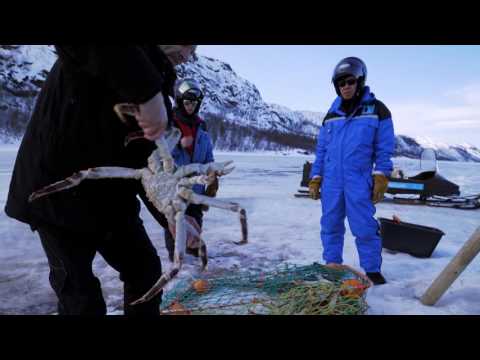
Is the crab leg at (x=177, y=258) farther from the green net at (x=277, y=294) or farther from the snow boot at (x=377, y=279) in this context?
the snow boot at (x=377, y=279)

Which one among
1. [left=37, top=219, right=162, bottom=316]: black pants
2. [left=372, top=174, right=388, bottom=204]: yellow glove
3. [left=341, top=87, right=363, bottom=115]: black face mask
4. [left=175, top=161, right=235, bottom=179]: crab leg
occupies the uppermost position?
[left=341, top=87, right=363, bottom=115]: black face mask

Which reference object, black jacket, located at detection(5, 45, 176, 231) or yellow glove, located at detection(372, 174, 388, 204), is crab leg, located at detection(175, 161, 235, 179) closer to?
black jacket, located at detection(5, 45, 176, 231)

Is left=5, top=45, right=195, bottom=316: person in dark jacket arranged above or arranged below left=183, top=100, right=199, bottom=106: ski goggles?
below

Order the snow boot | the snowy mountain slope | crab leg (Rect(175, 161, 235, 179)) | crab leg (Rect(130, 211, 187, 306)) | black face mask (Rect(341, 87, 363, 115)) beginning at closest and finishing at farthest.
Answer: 1. crab leg (Rect(130, 211, 187, 306))
2. crab leg (Rect(175, 161, 235, 179))
3. the snow boot
4. black face mask (Rect(341, 87, 363, 115))
5. the snowy mountain slope

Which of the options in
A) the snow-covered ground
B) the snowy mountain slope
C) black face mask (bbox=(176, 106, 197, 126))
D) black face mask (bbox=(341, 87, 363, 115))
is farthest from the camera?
the snowy mountain slope

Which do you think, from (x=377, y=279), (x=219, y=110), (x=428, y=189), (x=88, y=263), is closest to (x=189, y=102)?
(x=88, y=263)

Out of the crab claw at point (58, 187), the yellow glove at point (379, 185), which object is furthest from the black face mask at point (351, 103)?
the crab claw at point (58, 187)

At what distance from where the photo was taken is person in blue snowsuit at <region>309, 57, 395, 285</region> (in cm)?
277

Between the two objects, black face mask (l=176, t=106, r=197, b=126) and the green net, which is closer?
the green net

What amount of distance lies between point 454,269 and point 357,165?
1071mm

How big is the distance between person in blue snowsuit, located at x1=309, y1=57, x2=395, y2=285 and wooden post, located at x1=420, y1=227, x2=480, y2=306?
1.55 ft

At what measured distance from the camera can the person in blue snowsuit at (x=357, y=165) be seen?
9.09 ft

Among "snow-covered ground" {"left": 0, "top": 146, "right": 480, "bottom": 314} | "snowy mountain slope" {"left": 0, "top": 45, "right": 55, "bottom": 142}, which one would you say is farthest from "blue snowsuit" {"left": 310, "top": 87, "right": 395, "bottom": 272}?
"snowy mountain slope" {"left": 0, "top": 45, "right": 55, "bottom": 142}

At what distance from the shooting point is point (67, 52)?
97cm
